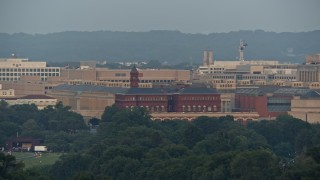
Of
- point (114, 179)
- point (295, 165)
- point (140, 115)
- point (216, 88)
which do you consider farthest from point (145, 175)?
point (216, 88)

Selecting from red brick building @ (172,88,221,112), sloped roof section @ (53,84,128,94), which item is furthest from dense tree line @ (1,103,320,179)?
sloped roof section @ (53,84,128,94)

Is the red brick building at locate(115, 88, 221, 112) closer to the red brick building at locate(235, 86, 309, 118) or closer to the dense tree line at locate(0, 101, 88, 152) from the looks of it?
the red brick building at locate(235, 86, 309, 118)

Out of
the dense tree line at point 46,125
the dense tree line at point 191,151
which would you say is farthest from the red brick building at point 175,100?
the dense tree line at point 191,151

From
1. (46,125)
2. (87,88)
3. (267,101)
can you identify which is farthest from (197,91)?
(87,88)

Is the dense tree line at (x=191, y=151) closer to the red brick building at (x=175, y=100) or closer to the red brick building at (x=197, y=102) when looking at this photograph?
the red brick building at (x=197, y=102)

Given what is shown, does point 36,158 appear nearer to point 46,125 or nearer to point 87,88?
point 46,125
